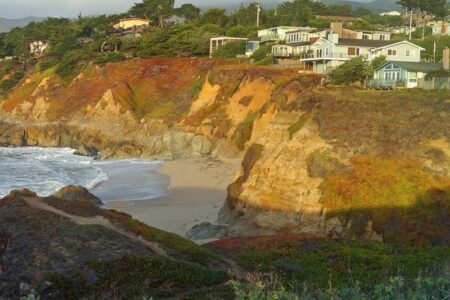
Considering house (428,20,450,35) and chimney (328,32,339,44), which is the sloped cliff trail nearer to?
chimney (328,32,339,44)

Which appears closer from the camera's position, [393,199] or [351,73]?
[393,199]

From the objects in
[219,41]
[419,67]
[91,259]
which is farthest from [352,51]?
[91,259]

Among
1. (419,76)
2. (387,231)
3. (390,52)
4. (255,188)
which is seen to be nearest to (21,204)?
(255,188)

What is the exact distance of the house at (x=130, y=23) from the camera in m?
108

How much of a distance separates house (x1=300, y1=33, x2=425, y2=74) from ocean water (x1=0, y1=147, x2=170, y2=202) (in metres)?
22.7

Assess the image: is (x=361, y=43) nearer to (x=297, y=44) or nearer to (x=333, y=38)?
(x=333, y=38)

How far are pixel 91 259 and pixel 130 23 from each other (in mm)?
100019

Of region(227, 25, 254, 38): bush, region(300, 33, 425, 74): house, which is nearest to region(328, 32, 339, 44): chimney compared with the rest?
region(300, 33, 425, 74): house

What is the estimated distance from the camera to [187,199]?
33.3 meters

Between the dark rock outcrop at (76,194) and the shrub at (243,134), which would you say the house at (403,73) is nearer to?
the shrub at (243,134)

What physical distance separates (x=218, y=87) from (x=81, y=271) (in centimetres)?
4458

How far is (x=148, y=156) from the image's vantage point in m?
52.4

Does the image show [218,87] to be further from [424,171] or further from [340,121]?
[424,171]

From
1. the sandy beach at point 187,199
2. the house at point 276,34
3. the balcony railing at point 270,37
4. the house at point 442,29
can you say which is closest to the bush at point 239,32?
the house at point 276,34
